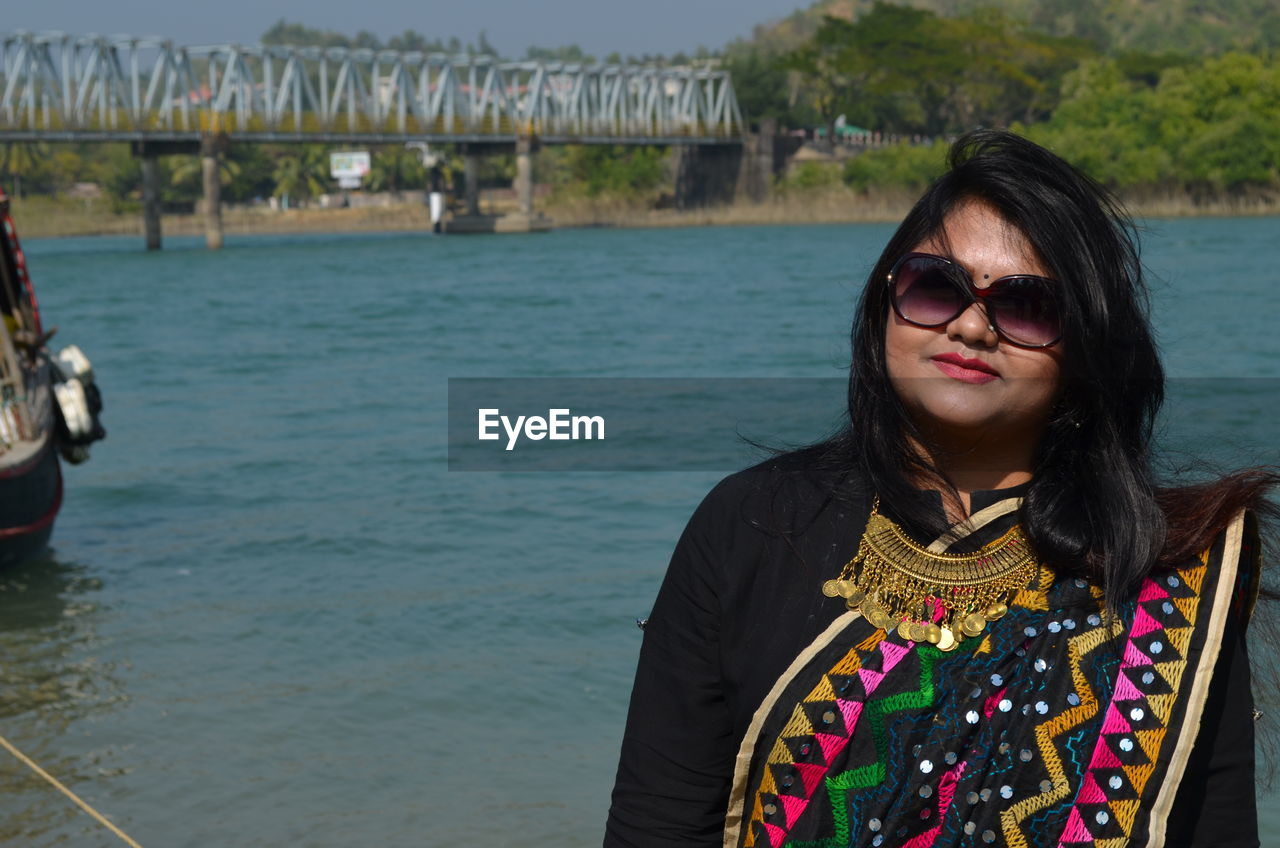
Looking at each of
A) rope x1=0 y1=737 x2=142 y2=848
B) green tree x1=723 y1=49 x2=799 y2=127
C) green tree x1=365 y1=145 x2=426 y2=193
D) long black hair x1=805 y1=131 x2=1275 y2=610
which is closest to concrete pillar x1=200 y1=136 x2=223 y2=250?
green tree x1=365 y1=145 x2=426 y2=193

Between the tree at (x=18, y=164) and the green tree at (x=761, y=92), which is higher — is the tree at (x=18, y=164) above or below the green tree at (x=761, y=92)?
below

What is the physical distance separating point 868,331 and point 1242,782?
60 centimetres

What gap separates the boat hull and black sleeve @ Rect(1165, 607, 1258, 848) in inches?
364

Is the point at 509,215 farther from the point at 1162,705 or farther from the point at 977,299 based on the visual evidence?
the point at 1162,705

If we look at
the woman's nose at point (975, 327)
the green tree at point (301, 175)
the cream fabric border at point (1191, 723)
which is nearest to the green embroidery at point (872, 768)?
the cream fabric border at point (1191, 723)

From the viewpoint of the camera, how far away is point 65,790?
5.15m

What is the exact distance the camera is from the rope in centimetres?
516

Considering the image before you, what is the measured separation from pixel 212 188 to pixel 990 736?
6350cm

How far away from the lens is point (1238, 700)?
1646mm

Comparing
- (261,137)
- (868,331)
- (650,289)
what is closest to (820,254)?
(650,289)

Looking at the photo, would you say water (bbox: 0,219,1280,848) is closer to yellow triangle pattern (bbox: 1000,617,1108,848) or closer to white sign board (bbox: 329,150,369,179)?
yellow triangle pattern (bbox: 1000,617,1108,848)

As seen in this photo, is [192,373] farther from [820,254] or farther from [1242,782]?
[820,254]

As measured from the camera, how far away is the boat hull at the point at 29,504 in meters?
9.87

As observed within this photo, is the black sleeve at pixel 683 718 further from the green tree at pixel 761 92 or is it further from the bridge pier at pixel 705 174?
the green tree at pixel 761 92
